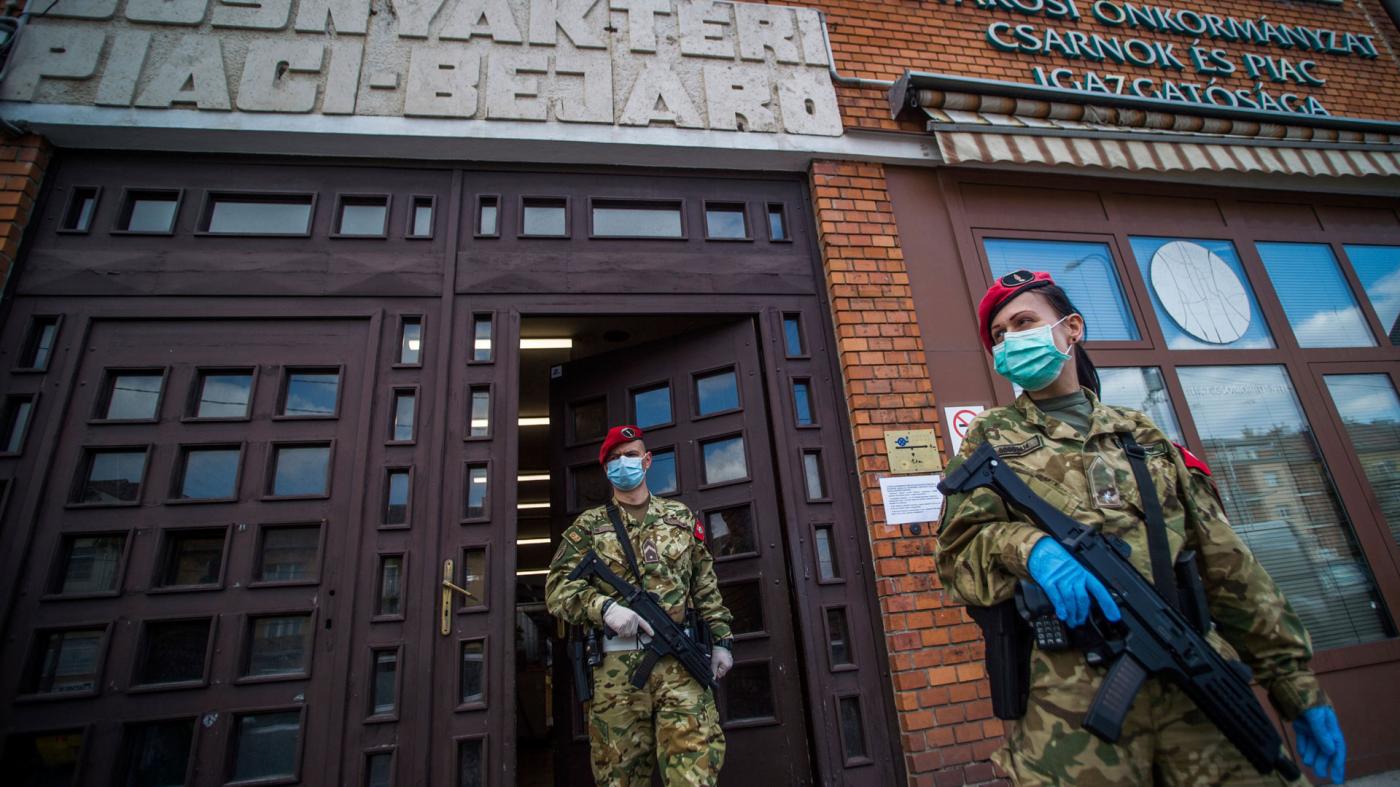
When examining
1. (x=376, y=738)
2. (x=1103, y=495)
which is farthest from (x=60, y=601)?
(x=1103, y=495)

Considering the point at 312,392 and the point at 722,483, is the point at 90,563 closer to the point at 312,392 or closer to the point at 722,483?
the point at 312,392

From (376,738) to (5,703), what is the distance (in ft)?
5.10

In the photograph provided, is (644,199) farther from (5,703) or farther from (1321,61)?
(1321,61)

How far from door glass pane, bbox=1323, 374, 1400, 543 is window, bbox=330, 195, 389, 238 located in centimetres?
656

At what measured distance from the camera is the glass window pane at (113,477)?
298 centimetres

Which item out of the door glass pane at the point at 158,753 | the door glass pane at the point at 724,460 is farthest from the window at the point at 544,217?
the door glass pane at the point at 158,753

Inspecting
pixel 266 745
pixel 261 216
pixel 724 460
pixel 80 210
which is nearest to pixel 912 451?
pixel 724 460

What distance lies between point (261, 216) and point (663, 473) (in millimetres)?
2869

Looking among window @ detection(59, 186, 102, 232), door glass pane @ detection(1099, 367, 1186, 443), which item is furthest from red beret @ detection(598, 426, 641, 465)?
window @ detection(59, 186, 102, 232)

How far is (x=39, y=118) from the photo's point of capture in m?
3.31

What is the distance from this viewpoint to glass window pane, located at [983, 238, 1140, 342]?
162 inches

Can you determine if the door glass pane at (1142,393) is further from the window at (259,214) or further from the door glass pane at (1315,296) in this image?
the window at (259,214)

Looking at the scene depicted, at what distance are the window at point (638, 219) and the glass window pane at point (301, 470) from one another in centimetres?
205

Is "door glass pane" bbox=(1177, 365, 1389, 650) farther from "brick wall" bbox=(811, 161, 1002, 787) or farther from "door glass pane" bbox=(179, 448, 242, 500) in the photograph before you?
"door glass pane" bbox=(179, 448, 242, 500)
